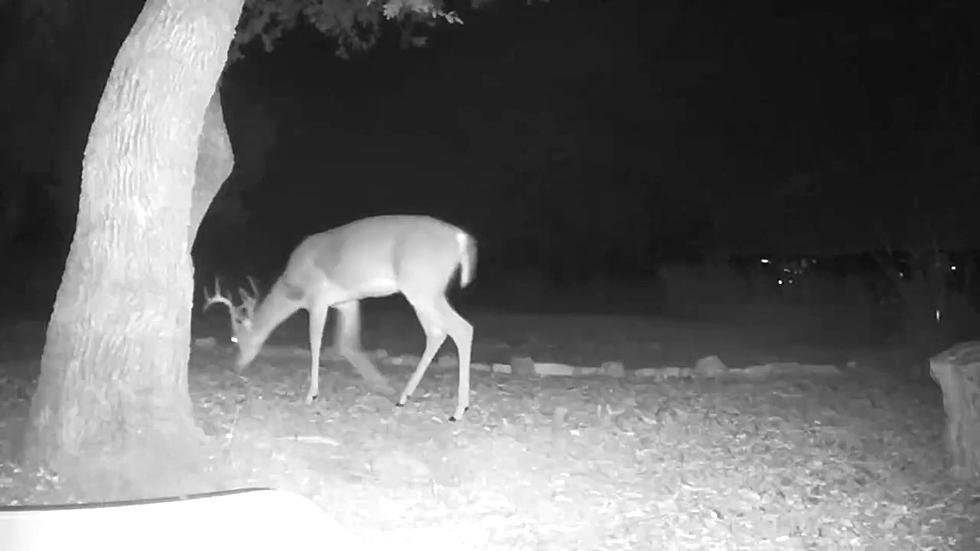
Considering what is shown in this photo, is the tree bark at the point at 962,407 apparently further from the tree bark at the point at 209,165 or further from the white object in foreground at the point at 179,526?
the white object in foreground at the point at 179,526

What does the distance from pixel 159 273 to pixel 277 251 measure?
29.8 m

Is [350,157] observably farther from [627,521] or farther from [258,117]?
[627,521]

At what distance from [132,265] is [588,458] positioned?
120 inches

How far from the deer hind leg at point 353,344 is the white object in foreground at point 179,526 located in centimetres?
744

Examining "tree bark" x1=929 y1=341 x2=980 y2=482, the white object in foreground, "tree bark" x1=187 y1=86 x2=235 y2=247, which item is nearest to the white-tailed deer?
"tree bark" x1=187 y1=86 x2=235 y2=247

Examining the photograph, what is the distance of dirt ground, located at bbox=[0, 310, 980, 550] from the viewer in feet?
20.8

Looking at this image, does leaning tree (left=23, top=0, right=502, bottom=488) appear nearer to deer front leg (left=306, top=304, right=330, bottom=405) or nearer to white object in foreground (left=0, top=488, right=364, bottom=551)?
deer front leg (left=306, top=304, right=330, bottom=405)

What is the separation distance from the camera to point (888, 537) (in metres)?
6.30

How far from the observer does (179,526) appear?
3.14 meters

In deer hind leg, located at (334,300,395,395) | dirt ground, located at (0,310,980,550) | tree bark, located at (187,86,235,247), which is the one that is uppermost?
tree bark, located at (187,86,235,247)

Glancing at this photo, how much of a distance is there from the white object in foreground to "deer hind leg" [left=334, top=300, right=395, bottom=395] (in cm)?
744

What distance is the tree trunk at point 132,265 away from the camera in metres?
6.88

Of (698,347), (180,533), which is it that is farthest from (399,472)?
(698,347)

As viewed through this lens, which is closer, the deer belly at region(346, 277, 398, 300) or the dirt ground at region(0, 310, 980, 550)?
the dirt ground at region(0, 310, 980, 550)
